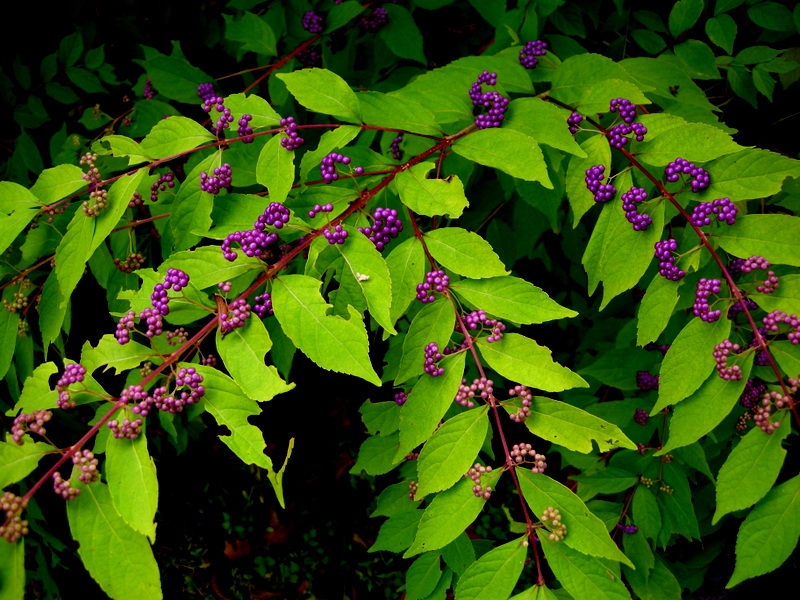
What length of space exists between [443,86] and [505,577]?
4.87 ft

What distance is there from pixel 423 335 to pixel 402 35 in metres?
1.74

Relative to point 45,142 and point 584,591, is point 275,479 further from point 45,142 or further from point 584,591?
point 45,142

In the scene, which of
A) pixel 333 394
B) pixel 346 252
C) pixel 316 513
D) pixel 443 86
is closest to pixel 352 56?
pixel 443 86

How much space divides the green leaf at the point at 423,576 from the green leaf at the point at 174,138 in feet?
5.13

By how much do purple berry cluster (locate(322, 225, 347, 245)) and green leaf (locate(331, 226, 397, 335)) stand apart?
0.03 m

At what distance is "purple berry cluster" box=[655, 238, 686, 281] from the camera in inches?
64.7

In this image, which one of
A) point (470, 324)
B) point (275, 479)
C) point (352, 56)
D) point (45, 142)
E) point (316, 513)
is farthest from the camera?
point (316, 513)

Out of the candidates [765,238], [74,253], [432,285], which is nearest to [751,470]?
[765,238]

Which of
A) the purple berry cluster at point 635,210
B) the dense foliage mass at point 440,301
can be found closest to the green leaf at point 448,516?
the dense foliage mass at point 440,301

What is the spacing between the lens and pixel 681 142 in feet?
5.46

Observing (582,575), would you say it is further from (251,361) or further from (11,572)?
(11,572)

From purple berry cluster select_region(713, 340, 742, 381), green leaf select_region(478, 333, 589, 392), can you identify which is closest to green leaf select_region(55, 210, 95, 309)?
green leaf select_region(478, 333, 589, 392)

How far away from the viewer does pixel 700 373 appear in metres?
1.56

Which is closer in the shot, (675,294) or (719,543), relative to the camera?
(675,294)
